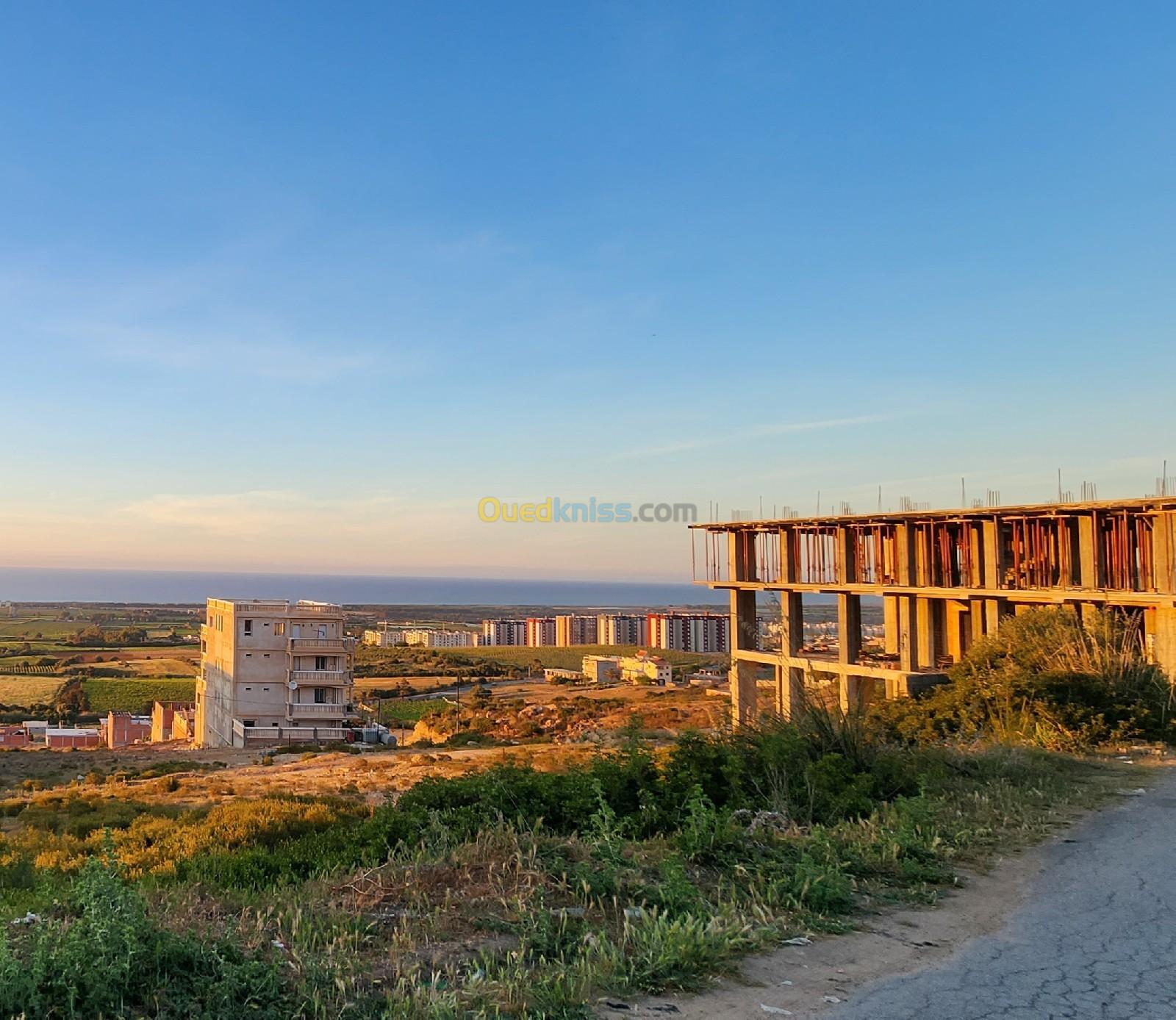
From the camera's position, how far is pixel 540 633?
128m

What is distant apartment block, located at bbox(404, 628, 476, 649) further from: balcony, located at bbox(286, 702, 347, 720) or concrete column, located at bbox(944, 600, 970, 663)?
concrete column, located at bbox(944, 600, 970, 663)

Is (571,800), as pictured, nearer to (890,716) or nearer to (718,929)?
(718,929)

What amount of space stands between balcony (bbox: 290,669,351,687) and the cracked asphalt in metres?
40.4

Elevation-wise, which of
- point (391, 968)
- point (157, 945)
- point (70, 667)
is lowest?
point (70, 667)

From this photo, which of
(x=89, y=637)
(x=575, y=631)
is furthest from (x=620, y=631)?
(x=89, y=637)

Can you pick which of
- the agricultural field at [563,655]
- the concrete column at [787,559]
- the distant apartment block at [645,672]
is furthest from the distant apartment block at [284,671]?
the agricultural field at [563,655]

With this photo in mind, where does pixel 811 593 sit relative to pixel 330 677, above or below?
above

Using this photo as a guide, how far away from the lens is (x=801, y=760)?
7.48 metres

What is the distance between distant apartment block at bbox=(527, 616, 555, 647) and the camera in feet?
420

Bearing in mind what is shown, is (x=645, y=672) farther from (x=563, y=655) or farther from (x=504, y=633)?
(x=504, y=633)

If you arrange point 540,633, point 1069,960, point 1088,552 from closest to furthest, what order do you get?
point 1069,960, point 1088,552, point 540,633

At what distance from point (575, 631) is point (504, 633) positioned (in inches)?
443

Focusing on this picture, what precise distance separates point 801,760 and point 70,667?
10228cm

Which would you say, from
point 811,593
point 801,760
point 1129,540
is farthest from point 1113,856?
point 811,593
